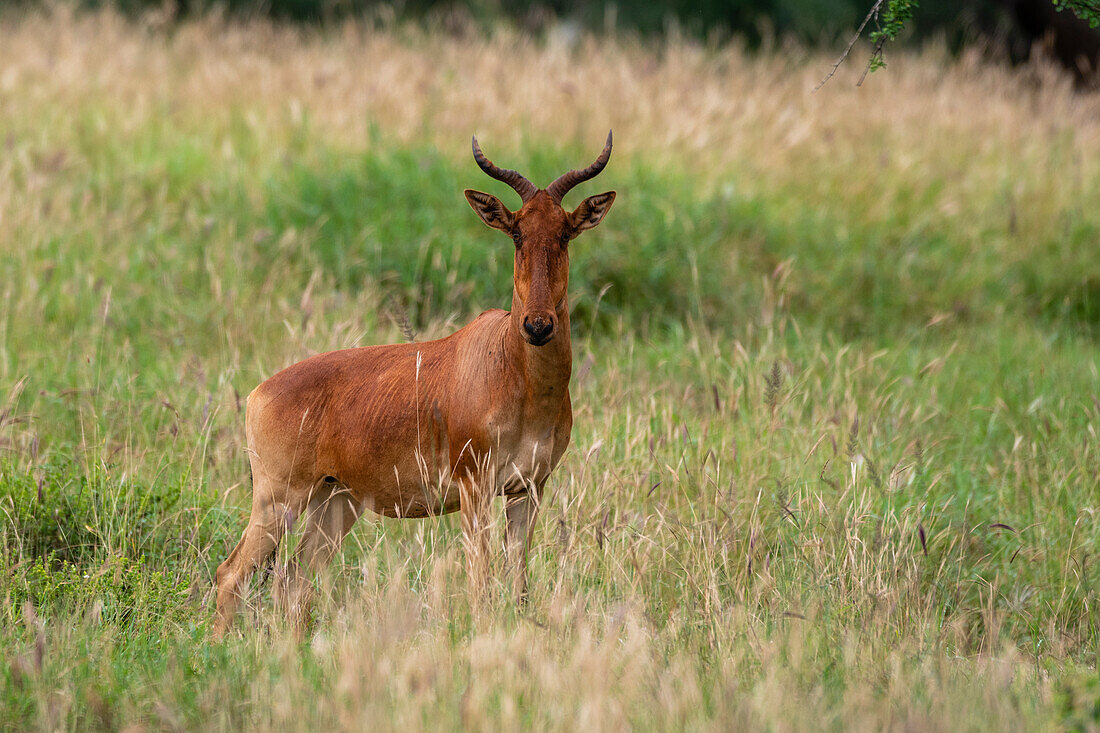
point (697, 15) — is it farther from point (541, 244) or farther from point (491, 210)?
point (541, 244)

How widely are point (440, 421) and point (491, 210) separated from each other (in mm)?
862

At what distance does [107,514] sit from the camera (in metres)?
5.43

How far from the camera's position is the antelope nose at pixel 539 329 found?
4195 millimetres

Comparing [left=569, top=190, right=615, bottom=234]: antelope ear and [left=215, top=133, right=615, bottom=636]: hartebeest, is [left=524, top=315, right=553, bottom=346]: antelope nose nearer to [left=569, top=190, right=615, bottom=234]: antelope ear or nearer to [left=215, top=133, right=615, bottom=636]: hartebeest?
[left=215, top=133, right=615, bottom=636]: hartebeest

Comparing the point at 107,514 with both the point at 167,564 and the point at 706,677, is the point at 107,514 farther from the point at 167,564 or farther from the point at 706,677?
the point at 706,677

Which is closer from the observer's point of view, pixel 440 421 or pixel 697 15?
pixel 440 421

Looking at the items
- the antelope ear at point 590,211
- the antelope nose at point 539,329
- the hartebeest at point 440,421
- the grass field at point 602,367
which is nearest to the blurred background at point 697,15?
the grass field at point 602,367

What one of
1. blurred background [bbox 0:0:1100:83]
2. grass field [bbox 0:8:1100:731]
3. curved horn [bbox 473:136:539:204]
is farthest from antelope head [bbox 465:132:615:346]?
blurred background [bbox 0:0:1100:83]

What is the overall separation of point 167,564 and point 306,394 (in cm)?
122

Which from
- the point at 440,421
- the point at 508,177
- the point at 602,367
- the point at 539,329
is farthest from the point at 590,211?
the point at 602,367

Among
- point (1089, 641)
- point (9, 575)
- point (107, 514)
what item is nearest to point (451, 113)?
point (107, 514)

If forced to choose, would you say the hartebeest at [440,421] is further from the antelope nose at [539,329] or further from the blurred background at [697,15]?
the blurred background at [697,15]

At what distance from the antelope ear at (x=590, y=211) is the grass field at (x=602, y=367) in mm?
1086

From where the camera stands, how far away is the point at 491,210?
4.73 meters
